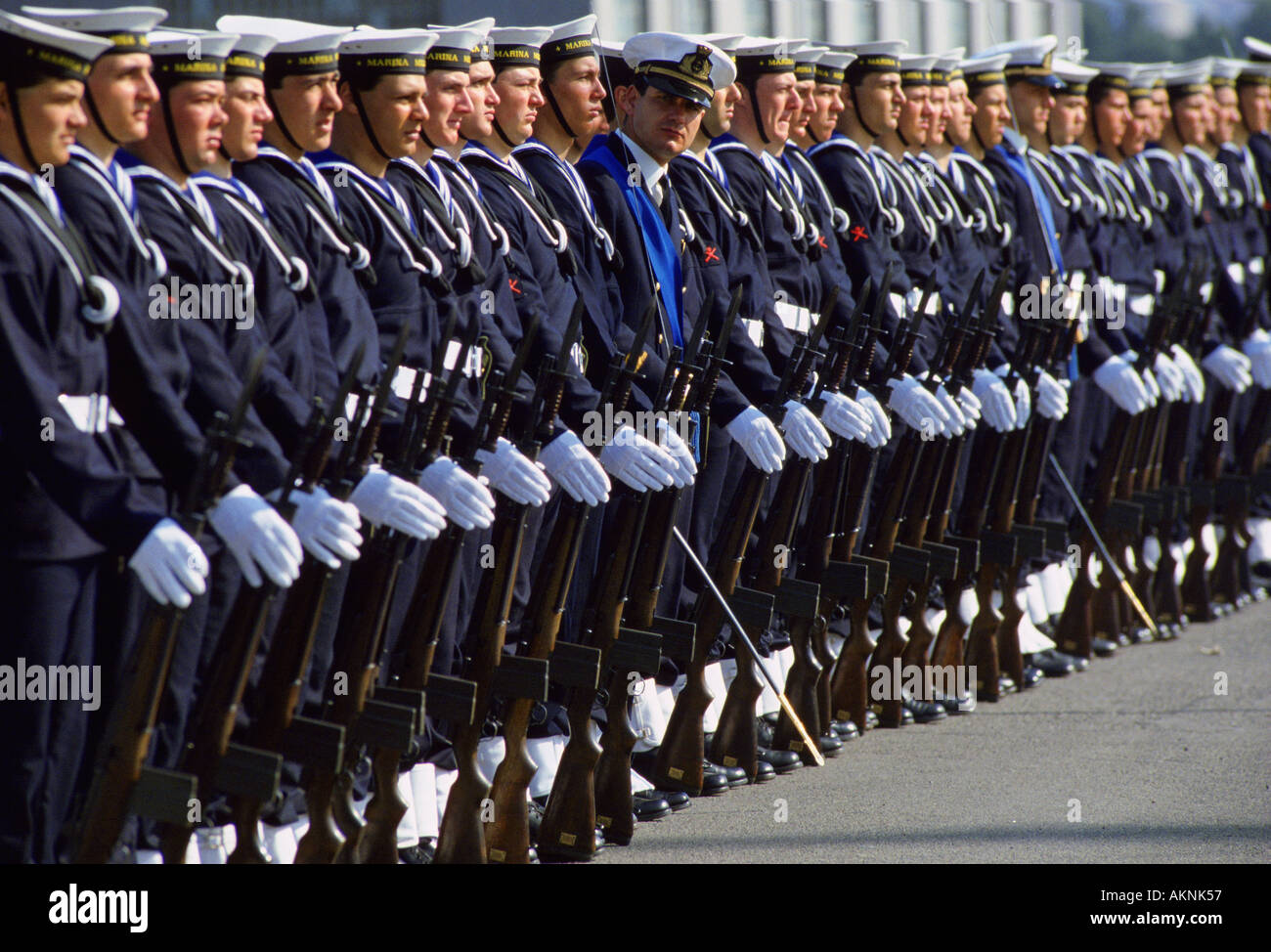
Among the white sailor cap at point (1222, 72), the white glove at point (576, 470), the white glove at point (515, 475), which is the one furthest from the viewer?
the white sailor cap at point (1222, 72)

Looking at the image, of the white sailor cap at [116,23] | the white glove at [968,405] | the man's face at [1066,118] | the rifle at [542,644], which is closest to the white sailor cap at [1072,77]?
the man's face at [1066,118]

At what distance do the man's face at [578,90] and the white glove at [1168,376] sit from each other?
3398mm

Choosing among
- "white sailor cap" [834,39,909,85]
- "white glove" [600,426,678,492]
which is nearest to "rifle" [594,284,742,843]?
"white glove" [600,426,678,492]

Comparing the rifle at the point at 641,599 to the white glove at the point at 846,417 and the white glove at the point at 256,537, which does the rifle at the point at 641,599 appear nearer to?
the white glove at the point at 846,417

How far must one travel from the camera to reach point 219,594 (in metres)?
4.50

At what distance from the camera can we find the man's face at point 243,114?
4.73 meters

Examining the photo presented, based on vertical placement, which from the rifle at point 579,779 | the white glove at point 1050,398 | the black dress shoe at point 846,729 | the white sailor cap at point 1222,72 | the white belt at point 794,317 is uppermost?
the white sailor cap at point 1222,72

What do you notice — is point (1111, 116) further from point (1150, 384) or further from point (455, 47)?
point (455, 47)

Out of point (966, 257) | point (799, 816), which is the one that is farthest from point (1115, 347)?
point (799, 816)

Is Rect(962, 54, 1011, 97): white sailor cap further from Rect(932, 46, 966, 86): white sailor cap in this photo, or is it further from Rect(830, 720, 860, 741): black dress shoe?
Rect(830, 720, 860, 741): black dress shoe

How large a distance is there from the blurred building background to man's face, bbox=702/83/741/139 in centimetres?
27

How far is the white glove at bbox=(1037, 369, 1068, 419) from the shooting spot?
25.8 feet

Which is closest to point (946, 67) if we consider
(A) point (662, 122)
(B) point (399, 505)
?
(A) point (662, 122)
